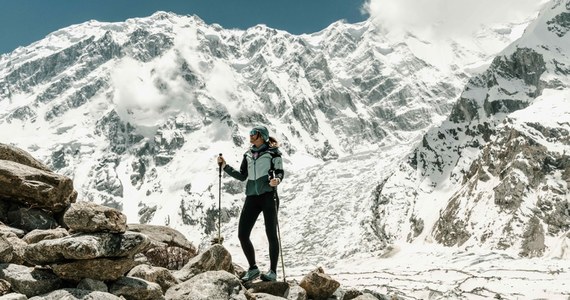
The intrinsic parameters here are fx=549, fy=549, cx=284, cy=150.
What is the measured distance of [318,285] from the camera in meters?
14.4

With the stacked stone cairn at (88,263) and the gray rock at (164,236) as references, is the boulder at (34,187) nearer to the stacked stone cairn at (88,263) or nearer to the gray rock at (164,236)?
the stacked stone cairn at (88,263)

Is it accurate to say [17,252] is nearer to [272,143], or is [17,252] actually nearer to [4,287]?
[4,287]

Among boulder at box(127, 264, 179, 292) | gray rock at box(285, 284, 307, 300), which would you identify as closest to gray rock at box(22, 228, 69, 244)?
boulder at box(127, 264, 179, 292)

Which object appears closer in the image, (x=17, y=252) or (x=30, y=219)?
(x=17, y=252)

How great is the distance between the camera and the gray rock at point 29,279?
32.4 feet

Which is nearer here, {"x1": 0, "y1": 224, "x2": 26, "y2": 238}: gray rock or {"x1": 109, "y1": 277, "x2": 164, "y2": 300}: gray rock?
{"x1": 109, "y1": 277, "x2": 164, "y2": 300}: gray rock

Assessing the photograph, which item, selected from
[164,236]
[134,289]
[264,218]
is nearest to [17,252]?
[134,289]

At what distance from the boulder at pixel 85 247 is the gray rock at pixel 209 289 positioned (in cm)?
129

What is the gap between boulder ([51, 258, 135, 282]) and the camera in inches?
410

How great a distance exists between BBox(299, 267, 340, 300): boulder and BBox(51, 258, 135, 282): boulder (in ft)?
17.2

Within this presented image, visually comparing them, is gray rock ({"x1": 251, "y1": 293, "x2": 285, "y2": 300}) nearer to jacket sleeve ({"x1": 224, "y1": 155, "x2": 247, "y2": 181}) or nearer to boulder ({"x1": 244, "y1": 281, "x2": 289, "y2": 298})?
boulder ({"x1": 244, "y1": 281, "x2": 289, "y2": 298})

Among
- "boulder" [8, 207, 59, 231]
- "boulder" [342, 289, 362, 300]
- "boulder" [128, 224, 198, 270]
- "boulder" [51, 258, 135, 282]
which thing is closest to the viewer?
"boulder" [51, 258, 135, 282]

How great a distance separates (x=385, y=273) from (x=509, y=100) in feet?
377

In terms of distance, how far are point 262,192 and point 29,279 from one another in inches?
217
